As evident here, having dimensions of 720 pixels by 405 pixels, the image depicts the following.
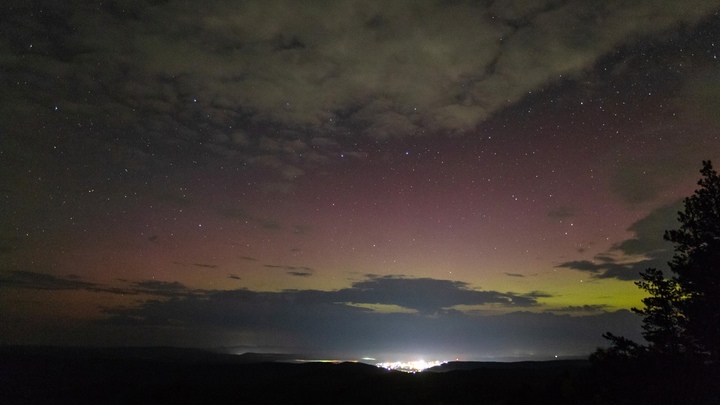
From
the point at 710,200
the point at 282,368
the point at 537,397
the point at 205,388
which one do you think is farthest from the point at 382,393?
the point at 282,368

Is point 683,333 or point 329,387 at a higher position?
point 683,333

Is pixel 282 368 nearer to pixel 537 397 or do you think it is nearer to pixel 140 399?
pixel 140 399

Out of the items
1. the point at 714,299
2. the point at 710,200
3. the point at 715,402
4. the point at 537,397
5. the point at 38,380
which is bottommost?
the point at 38,380

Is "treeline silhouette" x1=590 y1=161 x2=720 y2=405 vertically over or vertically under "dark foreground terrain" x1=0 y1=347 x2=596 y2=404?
over

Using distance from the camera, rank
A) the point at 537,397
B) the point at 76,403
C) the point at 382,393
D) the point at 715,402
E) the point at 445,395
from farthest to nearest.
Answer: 1. the point at 76,403
2. the point at 382,393
3. the point at 445,395
4. the point at 537,397
5. the point at 715,402

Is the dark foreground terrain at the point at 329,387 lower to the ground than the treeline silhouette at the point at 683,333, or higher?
lower

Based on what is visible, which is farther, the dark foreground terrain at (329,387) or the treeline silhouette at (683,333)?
the dark foreground terrain at (329,387)

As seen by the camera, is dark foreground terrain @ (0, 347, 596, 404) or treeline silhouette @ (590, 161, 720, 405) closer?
treeline silhouette @ (590, 161, 720, 405)

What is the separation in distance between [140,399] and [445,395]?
53358 mm

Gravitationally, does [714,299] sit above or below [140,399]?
above

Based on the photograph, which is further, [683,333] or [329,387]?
[329,387]

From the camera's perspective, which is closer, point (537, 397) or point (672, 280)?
point (672, 280)

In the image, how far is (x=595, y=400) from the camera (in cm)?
2239

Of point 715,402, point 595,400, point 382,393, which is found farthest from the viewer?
point 382,393
